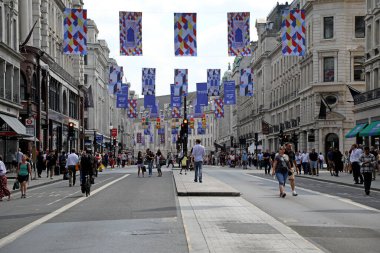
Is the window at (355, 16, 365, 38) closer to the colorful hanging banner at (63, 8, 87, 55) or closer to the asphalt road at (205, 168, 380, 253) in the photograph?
the colorful hanging banner at (63, 8, 87, 55)

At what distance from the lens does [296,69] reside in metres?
81.7

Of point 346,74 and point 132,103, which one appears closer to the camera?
point 346,74

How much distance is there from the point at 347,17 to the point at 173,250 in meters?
61.8

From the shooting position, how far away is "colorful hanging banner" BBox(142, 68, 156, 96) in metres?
58.6

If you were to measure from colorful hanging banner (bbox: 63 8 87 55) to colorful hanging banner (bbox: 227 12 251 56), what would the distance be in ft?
24.5

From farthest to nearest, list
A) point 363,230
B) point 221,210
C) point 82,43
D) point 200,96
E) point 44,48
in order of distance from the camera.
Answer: point 200,96, point 44,48, point 82,43, point 221,210, point 363,230

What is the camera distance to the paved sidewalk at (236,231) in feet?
35.1

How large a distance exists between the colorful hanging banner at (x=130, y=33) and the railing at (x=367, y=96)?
65.7 feet

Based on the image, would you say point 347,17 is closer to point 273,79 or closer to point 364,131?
point 364,131

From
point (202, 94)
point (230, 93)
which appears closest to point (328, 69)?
point (230, 93)

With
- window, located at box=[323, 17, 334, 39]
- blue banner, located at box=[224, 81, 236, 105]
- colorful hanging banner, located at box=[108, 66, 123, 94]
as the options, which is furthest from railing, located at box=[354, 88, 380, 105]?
colorful hanging banner, located at box=[108, 66, 123, 94]

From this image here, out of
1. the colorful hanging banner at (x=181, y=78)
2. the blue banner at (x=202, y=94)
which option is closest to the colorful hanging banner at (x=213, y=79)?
the blue banner at (x=202, y=94)

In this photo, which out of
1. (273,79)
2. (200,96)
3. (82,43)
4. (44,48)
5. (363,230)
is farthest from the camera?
(273,79)

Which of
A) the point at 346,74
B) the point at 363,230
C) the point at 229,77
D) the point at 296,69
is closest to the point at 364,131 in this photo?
the point at 346,74
